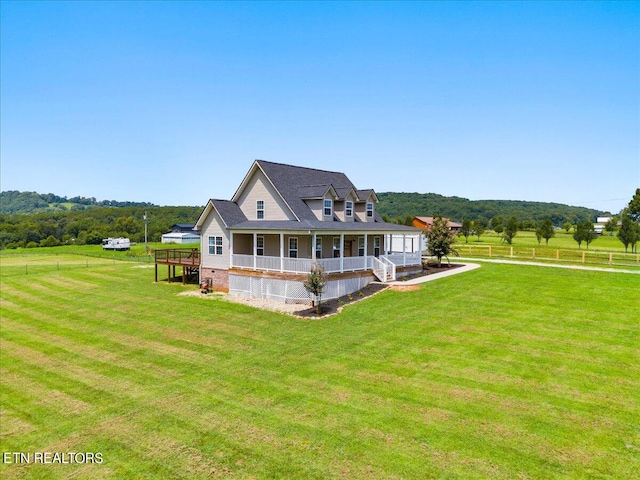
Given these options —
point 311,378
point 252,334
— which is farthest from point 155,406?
point 252,334

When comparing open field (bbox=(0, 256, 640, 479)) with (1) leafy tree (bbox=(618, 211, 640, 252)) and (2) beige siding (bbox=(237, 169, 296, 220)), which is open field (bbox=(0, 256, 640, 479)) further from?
(1) leafy tree (bbox=(618, 211, 640, 252))

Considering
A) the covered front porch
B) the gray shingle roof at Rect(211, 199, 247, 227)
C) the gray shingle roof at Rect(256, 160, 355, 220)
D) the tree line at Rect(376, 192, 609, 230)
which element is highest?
the tree line at Rect(376, 192, 609, 230)

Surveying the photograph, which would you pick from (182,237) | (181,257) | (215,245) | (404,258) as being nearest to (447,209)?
(182,237)

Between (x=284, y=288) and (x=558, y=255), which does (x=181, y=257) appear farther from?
(x=558, y=255)

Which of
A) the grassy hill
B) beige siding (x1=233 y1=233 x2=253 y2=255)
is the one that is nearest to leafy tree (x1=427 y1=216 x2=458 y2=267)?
beige siding (x1=233 y1=233 x2=253 y2=255)

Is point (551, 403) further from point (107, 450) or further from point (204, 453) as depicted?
point (107, 450)
